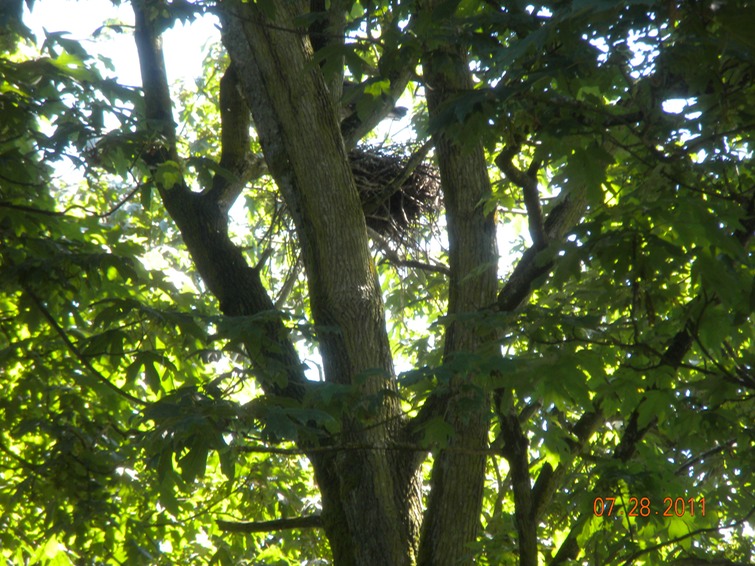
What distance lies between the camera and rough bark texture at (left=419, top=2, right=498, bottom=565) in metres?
2.93

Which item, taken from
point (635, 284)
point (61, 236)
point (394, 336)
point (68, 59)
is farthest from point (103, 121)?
point (394, 336)

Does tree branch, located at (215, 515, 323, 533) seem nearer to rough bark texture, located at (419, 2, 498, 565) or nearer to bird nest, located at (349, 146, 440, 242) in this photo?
rough bark texture, located at (419, 2, 498, 565)

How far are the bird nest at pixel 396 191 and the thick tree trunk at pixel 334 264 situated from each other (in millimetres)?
1574

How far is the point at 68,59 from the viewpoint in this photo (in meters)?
3.32

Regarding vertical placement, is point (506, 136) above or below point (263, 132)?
below

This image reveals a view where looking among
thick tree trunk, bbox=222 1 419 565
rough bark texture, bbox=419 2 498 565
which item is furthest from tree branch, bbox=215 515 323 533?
rough bark texture, bbox=419 2 498 565

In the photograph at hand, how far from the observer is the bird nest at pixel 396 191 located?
5.29 metres

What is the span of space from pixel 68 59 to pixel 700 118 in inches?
99.5

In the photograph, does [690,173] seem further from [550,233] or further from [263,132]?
[263,132]

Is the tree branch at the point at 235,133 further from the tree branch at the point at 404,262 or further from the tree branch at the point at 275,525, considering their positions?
the tree branch at the point at 275,525

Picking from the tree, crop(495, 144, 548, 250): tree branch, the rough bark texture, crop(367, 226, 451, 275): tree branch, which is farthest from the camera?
crop(367, 226, 451, 275): tree branch

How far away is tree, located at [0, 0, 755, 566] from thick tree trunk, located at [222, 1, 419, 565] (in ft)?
0.05
